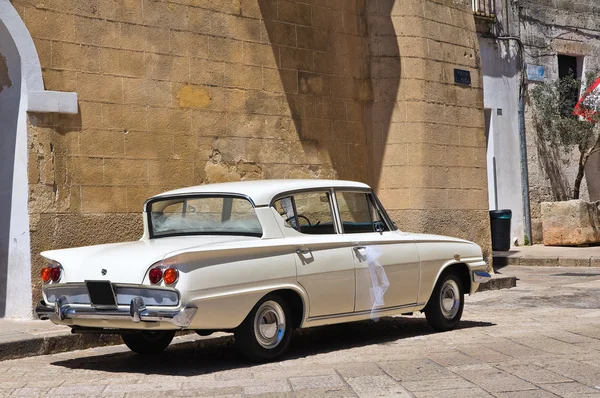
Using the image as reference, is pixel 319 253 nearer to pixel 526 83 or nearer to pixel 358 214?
pixel 358 214

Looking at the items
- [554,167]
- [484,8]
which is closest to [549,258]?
[554,167]

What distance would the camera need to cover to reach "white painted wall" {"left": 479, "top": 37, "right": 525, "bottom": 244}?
1959 cm

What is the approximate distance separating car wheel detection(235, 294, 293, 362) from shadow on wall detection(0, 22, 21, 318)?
3.81 meters

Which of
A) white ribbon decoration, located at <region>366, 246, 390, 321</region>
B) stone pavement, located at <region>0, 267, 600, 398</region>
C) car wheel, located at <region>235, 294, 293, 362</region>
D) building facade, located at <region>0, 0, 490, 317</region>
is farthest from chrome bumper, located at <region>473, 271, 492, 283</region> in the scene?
building facade, located at <region>0, 0, 490, 317</region>

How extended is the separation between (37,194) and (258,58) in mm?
3498

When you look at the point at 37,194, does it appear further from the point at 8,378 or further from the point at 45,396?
the point at 45,396

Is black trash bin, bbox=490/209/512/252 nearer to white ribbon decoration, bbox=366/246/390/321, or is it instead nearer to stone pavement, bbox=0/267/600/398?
stone pavement, bbox=0/267/600/398

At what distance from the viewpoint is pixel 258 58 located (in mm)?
11797

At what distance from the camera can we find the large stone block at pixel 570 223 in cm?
1973

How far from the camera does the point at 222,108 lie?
11391 millimetres

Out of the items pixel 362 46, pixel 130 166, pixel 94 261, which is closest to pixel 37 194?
pixel 130 166

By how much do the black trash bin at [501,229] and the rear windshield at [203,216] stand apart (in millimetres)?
10987

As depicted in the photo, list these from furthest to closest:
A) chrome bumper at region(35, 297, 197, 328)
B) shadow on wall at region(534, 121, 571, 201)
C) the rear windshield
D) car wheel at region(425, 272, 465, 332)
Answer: shadow on wall at region(534, 121, 571, 201), car wheel at region(425, 272, 465, 332), the rear windshield, chrome bumper at region(35, 297, 197, 328)

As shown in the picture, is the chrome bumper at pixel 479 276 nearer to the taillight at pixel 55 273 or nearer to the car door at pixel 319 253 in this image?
the car door at pixel 319 253
